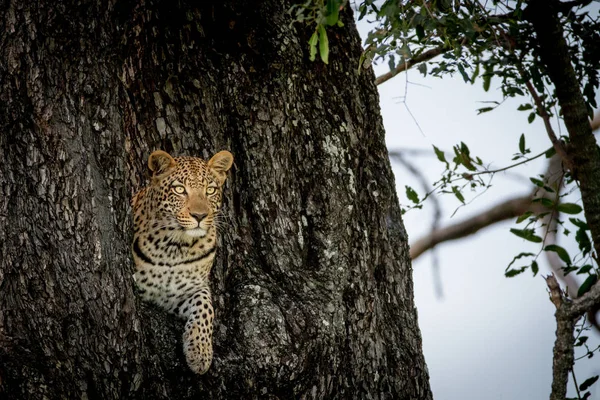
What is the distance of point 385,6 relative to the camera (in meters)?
4.16

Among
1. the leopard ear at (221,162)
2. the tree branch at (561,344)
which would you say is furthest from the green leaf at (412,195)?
the leopard ear at (221,162)

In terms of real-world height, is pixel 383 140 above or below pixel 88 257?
above

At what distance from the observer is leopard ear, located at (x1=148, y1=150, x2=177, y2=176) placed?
15.3ft

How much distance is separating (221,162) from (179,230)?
18.1 inches

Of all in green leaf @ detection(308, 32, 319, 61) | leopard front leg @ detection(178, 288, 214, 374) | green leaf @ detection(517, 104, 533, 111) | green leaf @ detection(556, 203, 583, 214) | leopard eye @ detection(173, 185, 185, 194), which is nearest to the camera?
green leaf @ detection(308, 32, 319, 61)

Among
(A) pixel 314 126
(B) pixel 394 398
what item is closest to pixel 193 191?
(A) pixel 314 126

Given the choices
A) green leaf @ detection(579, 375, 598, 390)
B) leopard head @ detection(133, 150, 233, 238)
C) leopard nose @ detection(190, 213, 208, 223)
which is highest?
leopard head @ detection(133, 150, 233, 238)

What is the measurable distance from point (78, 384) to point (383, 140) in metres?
2.27

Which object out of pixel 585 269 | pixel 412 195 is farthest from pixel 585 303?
pixel 412 195

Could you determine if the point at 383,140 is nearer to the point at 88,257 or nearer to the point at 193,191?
the point at 193,191

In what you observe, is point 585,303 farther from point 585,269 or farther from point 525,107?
point 525,107

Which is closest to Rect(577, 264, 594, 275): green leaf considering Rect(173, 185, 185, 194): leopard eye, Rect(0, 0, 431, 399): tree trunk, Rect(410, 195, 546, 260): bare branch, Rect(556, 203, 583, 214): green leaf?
Rect(556, 203, 583, 214): green leaf

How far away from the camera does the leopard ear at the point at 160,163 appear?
4.68 metres

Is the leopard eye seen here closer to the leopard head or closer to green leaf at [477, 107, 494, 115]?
the leopard head
